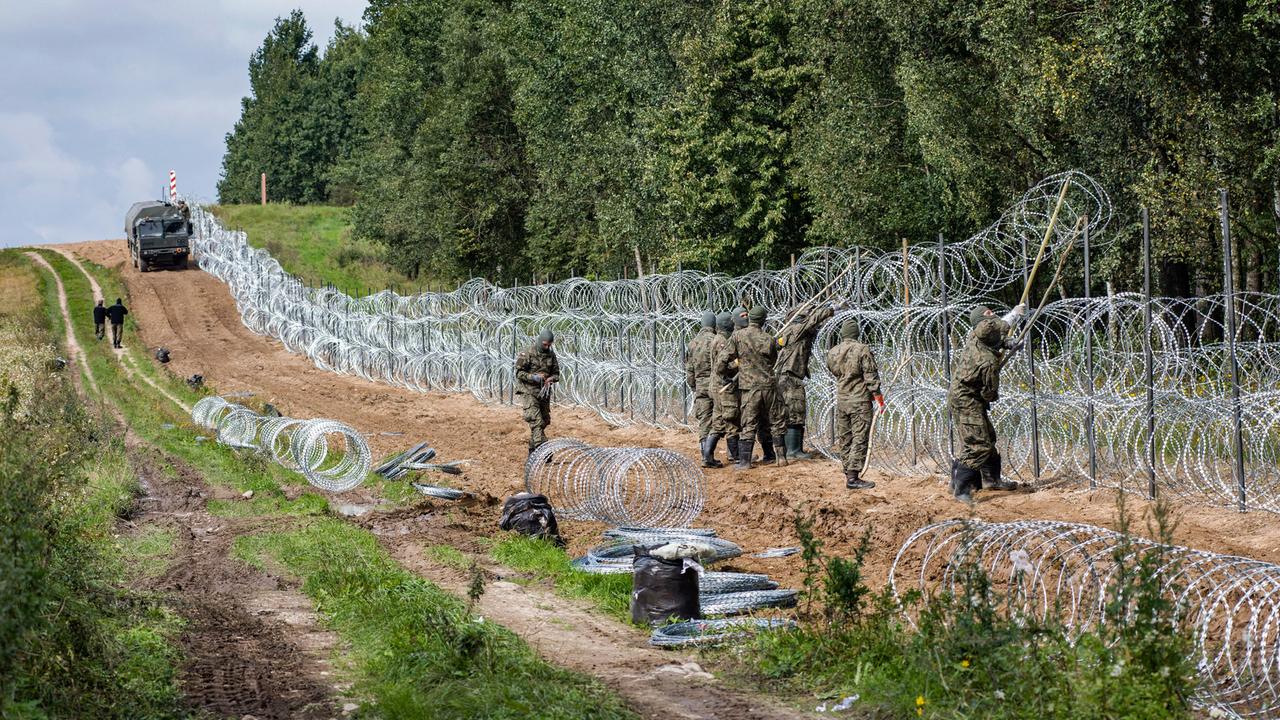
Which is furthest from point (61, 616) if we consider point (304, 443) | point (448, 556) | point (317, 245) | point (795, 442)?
point (317, 245)

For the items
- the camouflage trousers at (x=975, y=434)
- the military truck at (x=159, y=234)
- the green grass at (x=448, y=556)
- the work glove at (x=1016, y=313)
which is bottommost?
the green grass at (x=448, y=556)

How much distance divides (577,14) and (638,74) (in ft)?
18.0

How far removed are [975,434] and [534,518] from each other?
4702 millimetres

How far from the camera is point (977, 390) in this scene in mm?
13953

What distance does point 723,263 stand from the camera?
37.6 m

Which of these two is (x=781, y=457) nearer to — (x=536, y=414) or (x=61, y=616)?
(x=536, y=414)

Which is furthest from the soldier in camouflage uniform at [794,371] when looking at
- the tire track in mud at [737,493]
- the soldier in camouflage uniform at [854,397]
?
the soldier in camouflage uniform at [854,397]

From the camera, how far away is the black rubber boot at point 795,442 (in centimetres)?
1811

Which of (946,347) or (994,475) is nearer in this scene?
(994,475)

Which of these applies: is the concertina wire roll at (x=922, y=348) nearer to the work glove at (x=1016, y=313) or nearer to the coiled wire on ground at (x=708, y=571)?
the work glove at (x=1016, y=313)

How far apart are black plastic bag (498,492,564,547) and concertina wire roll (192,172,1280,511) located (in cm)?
429

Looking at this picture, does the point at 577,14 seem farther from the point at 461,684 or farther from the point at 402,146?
the point at 461,684

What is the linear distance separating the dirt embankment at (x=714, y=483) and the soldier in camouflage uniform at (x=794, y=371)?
2.04 ft

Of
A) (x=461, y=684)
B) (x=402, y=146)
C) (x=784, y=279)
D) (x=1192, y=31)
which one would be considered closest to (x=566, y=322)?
(x=784, y=279)
